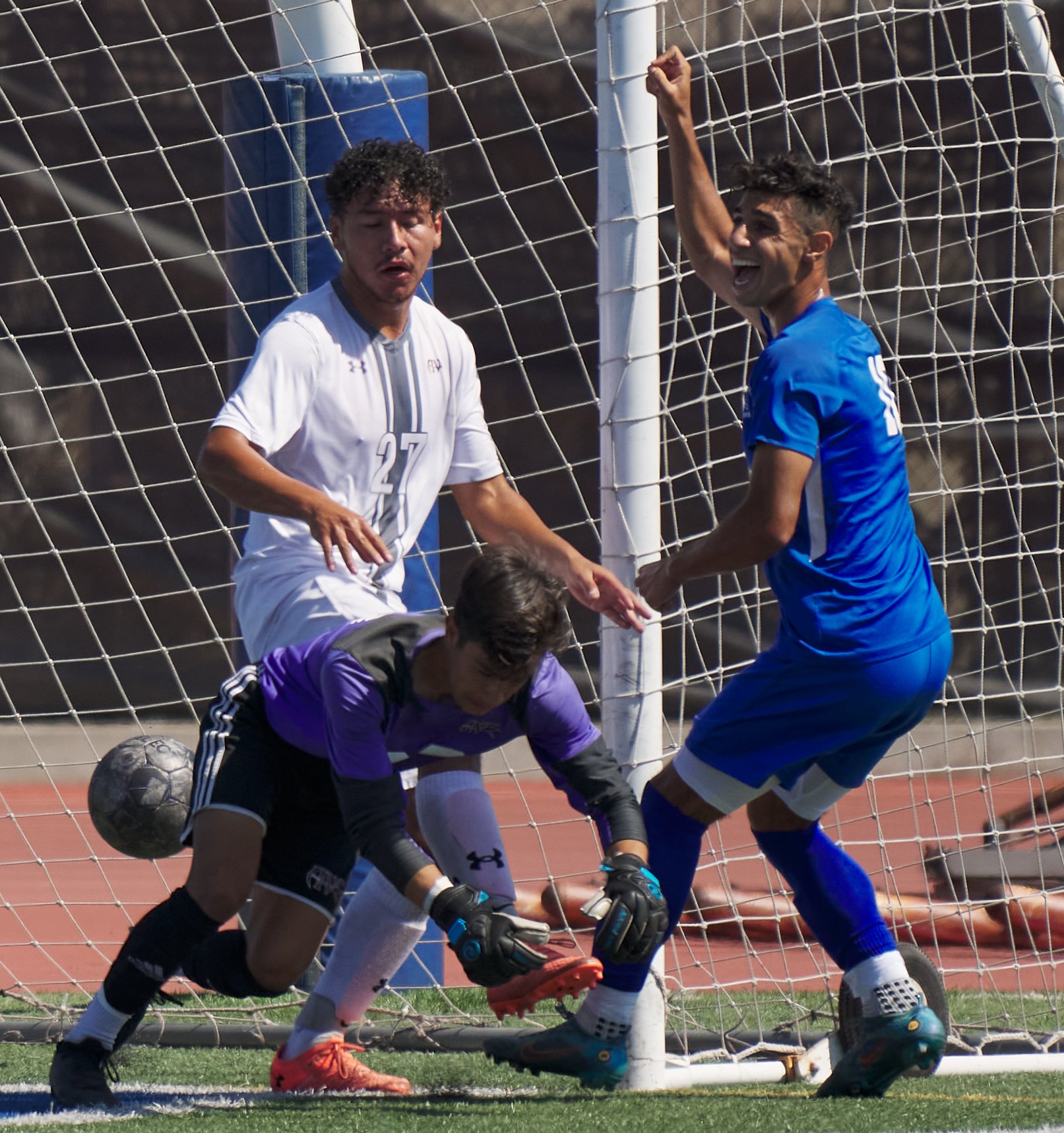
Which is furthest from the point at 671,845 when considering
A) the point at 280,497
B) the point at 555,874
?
the point at 555,874

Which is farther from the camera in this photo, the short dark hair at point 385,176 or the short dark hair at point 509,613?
the short dark hair at point 385,176

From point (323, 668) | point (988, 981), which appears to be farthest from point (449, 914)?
point (988, 981)

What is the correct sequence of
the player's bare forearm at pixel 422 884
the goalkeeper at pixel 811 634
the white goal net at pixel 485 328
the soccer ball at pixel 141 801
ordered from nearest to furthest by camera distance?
1. the player's bare forearm at pixel 422 884
2. the goalkeeper at pixel 811 634
3. the soccer ball at pixel 141 801
4. the white goal net at pixel 485 328

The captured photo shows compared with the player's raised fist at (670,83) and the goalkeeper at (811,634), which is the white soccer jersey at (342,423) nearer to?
the goalkeeper at (811,634)

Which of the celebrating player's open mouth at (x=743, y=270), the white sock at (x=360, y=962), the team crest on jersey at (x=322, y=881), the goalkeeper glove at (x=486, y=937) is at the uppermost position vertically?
the celebrating player's open mouth at (x=743, y=270)

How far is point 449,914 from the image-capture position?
101 inches

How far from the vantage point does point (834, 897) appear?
3.08 metres

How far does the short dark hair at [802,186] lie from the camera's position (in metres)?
3.03

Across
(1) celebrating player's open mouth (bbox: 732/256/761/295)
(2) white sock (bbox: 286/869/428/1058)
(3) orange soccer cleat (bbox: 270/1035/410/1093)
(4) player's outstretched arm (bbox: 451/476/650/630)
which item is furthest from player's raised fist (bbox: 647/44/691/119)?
(3) orange soccer cleat (bbox: 270/1035/410/1093)

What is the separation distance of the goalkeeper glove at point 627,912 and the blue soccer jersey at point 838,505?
0.51 m

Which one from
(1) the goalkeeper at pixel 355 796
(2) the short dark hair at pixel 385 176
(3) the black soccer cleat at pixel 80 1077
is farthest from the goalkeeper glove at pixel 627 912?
(2) the short dark hair at pixel 385 176

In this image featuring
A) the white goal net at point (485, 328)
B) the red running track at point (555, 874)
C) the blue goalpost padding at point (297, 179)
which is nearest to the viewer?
the blue goalpost padding at point (297, 179)

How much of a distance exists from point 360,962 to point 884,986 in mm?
985

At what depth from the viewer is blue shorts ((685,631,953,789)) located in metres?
2.92
